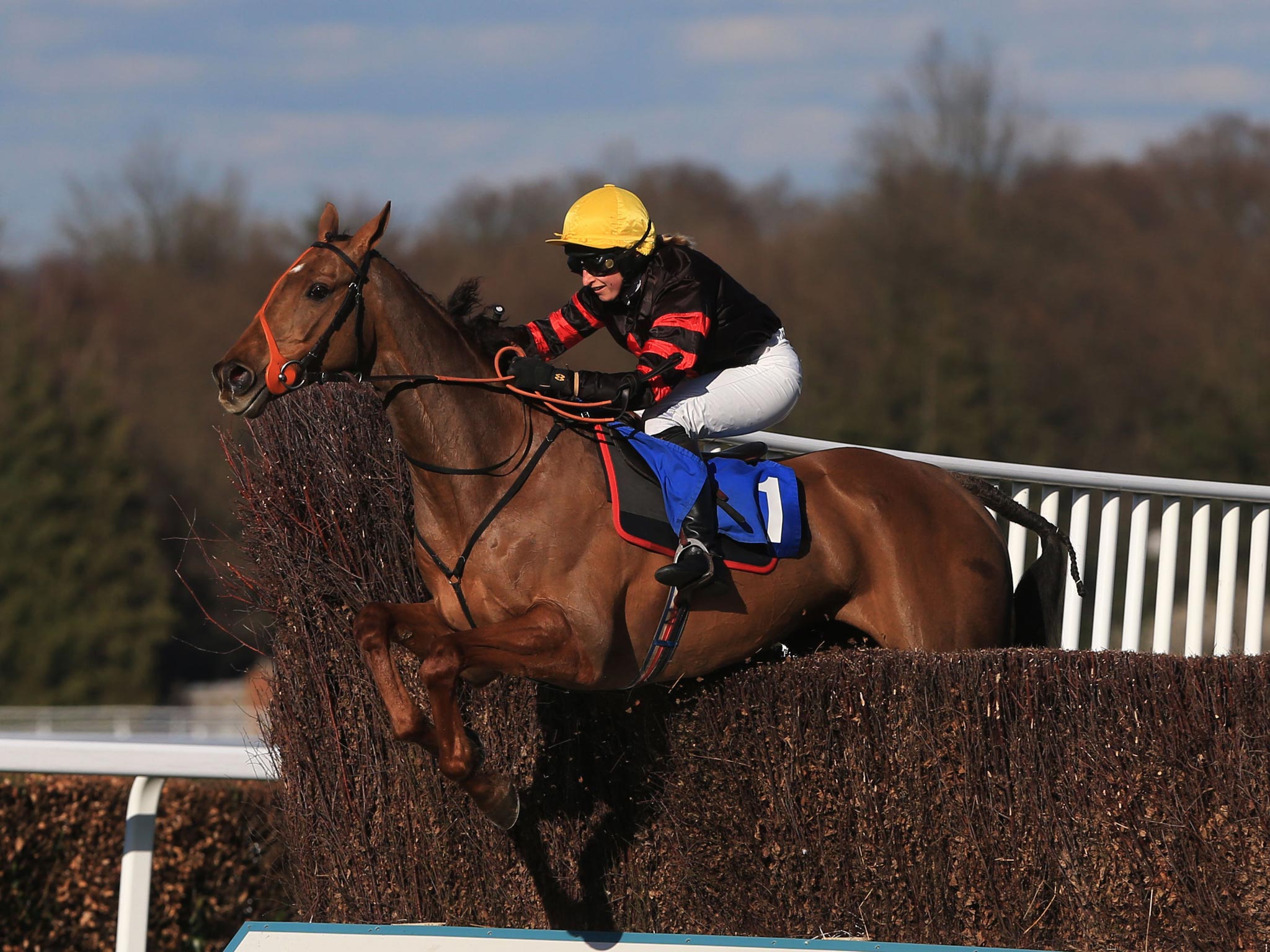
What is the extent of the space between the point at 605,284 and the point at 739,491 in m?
0.80

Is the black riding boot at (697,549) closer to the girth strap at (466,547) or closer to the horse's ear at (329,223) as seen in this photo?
the girth strap at (466,547)

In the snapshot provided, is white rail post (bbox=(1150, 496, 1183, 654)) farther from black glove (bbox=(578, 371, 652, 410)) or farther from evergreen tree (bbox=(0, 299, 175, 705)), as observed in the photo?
evergreen tree (bbox=(0, 299, 175, 705))

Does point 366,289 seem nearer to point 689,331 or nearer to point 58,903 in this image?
point 689,331

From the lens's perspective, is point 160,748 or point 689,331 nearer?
point 689,331

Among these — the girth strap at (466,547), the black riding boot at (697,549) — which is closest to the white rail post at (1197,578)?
the black riding boot at (697,549)

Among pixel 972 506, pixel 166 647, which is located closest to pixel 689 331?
pixel 972 506

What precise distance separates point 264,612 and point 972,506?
2527mm

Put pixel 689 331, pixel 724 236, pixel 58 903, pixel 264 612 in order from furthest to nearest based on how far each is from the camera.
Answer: pixel 724 236, pixel 58 903, pixel 264 612, pixel 689 331

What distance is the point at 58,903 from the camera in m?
7.75

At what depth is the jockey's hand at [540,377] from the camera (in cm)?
460

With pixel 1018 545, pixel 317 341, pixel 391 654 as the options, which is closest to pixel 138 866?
pixel 391 654

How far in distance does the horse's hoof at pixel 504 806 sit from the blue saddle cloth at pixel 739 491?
0.93m

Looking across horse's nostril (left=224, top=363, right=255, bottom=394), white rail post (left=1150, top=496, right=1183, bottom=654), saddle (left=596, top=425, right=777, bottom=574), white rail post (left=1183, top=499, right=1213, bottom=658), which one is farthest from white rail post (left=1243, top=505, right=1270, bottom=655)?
horse's nostril (left=224, top=363, right=255, bottom=394)

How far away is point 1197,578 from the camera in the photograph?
645cm
